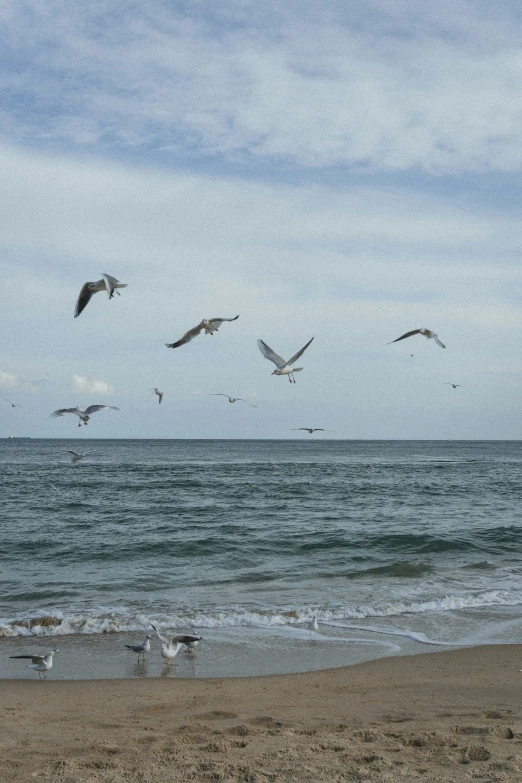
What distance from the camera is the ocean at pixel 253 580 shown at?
28.0 ft

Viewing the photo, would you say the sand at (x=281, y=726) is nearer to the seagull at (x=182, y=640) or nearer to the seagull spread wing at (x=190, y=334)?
the seagull at (x=182, y=640)

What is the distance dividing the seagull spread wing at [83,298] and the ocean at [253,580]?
434cm

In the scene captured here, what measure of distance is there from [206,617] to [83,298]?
16.0ft

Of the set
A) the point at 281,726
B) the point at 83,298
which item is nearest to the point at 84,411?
the point at 83,298

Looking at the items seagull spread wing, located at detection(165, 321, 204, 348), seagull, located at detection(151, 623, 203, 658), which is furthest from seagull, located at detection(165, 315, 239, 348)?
seagull, located at detection(151, 623, 203, 658)

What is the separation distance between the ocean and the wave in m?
0.03

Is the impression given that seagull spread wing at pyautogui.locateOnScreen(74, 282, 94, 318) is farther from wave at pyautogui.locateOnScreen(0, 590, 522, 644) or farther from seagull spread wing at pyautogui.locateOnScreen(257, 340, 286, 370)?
wave at pyautogui.locateOnScreen(0, 590, 522, 644)

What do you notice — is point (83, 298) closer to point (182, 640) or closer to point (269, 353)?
point (269, 353)

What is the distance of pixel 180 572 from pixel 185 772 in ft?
30.5

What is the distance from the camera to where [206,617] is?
979 centimetres

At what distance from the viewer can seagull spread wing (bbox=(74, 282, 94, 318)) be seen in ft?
30.9

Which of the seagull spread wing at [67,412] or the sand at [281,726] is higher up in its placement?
the seagull spread wing at [67,412]

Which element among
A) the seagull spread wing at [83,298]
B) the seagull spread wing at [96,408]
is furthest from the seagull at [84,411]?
the seagull spread wing at [83,298]

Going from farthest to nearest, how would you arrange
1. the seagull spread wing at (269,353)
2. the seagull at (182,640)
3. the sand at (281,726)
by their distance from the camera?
the seagull spread wing at (269,353) < the seagull at (182,640) < the sand at (281,726)
